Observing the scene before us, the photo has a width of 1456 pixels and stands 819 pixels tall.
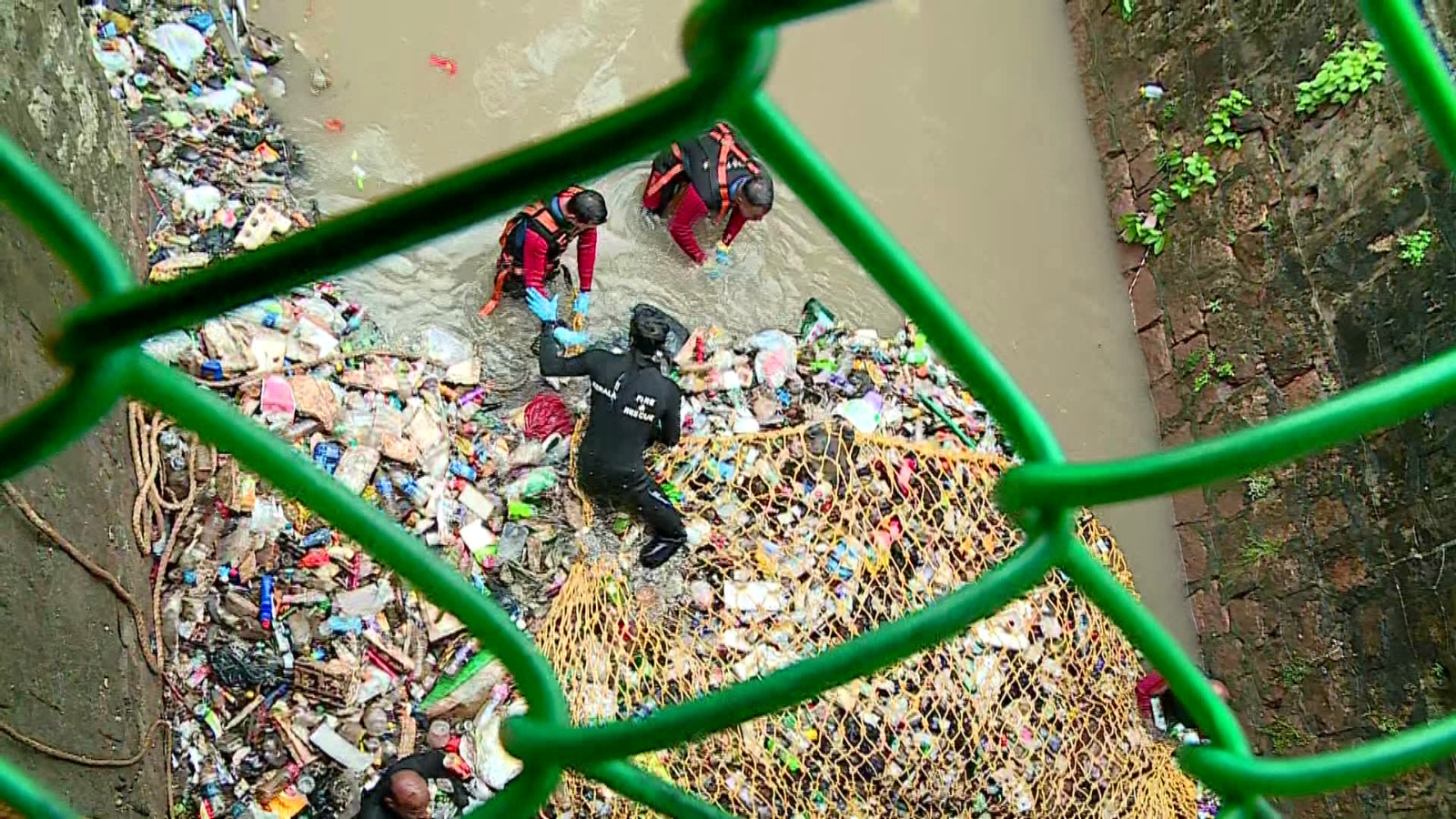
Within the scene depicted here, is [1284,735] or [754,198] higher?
[754,198]

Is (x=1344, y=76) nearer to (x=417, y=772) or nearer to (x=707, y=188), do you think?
(x=707, y=188)

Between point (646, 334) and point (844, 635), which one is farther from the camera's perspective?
point (646, 334)

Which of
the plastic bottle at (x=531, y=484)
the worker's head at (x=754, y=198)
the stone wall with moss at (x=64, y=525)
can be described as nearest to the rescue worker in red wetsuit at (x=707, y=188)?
the worker's head at (x=754, y=198)

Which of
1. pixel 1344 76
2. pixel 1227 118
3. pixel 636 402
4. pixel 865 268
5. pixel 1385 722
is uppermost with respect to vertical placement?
pixel 1227 118

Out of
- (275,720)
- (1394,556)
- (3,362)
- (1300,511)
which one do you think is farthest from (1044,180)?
(3,362)

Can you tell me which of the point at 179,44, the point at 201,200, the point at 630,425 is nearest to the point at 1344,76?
the point at 630,425

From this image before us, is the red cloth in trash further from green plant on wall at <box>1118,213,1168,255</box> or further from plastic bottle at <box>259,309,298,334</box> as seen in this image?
green plant on wall at <box>1118,213,1168,255</box>

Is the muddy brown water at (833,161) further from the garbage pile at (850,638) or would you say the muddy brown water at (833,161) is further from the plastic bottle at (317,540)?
the plastic bottle at (317,540)

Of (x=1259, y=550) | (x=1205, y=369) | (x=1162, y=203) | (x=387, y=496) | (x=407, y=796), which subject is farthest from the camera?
(x=1162, y=203)
